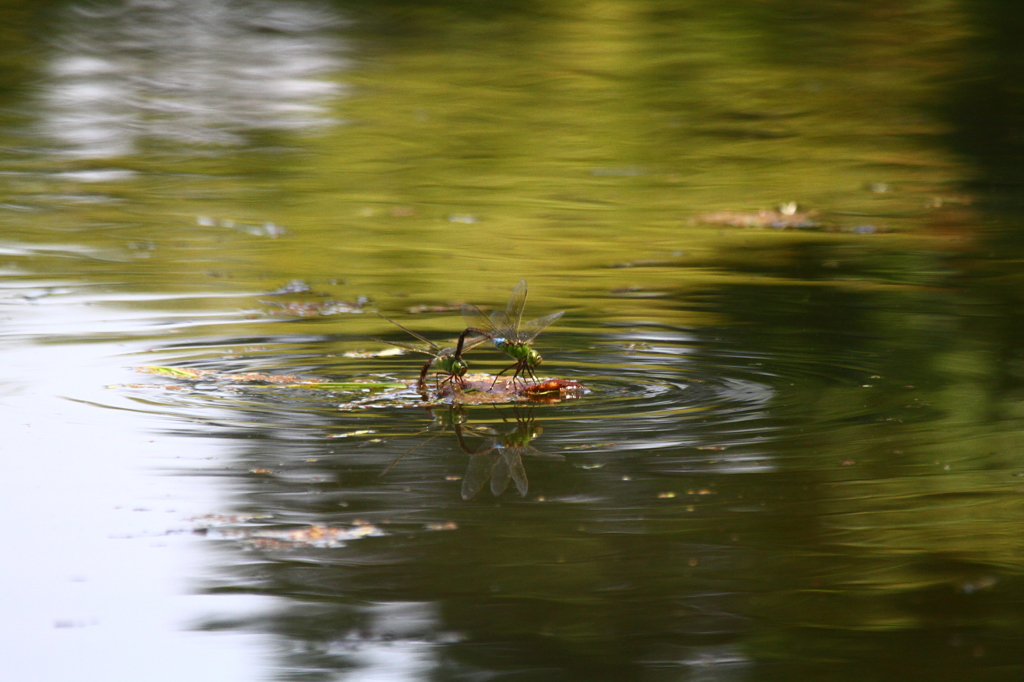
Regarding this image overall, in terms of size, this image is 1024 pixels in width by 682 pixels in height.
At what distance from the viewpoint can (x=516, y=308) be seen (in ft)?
13.8

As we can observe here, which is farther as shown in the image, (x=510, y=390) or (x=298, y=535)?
(x=510, y=390)

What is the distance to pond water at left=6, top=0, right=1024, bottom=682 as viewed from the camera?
93.5 inches

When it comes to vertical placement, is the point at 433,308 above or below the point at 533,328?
below

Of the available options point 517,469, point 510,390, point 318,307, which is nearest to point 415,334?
→ point 510,390

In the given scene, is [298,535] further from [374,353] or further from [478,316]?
[374,353]

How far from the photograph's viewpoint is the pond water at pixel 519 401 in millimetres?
2375

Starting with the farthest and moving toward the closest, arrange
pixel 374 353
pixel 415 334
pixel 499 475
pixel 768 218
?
pixel 768 218 < pixel 374 353 < pixel 415 334 < pixel 499 475

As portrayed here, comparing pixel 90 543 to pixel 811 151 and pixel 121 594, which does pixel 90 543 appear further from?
pixel 811 151

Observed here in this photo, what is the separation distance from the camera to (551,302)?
609 centimetres

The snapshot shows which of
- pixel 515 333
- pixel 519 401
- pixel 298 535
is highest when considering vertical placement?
pixel 515 333

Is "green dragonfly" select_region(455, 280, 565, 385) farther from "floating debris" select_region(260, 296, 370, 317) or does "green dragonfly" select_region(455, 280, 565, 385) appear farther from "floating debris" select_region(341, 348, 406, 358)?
"floating debris" select_region(260, 296, 370, 317)

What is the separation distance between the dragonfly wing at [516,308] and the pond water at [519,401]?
0.26 meters

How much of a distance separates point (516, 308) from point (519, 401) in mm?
313

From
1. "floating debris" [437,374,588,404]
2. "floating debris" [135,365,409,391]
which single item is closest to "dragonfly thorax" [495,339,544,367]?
"floating debris" [437,374,588,404]
